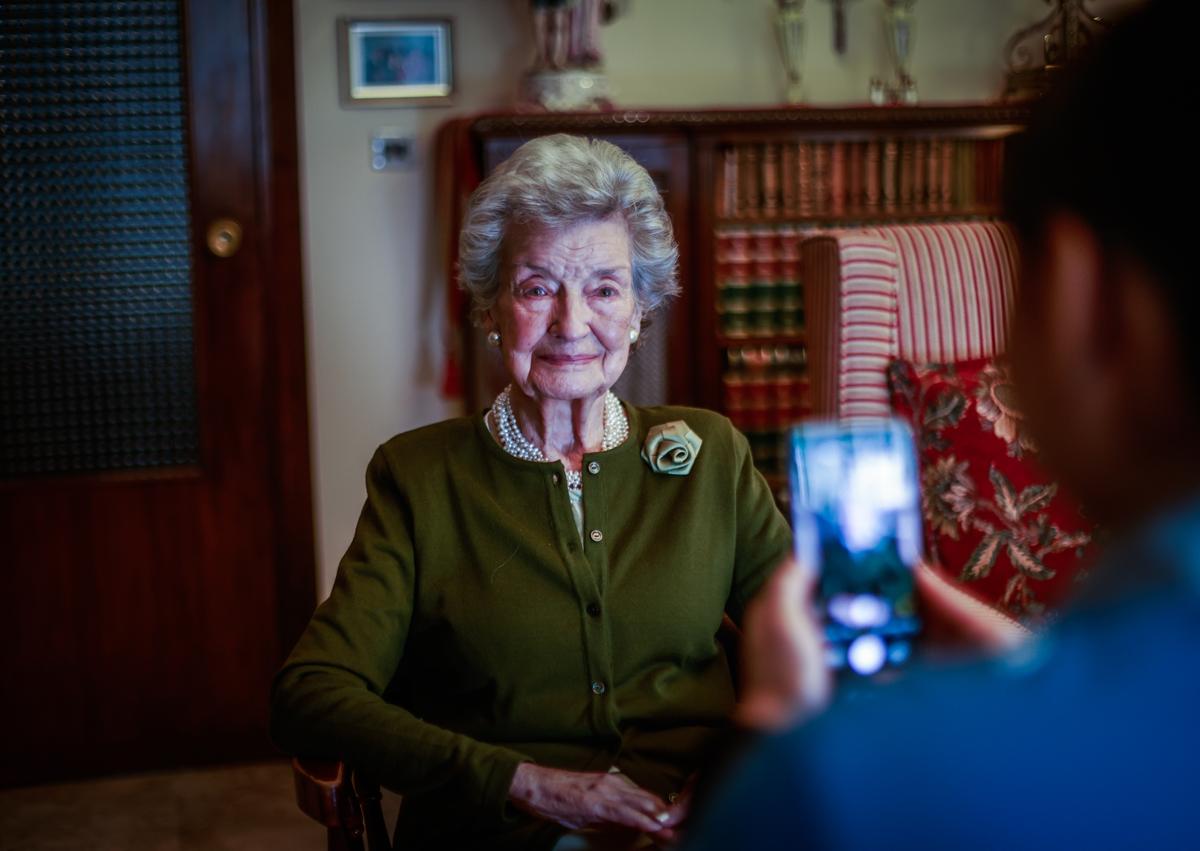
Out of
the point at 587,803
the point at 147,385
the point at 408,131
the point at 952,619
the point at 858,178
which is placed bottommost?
the point at 587,803

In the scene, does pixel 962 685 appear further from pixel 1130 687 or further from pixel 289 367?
pixel 289 367

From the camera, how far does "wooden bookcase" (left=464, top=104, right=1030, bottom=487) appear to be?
11.0 ft

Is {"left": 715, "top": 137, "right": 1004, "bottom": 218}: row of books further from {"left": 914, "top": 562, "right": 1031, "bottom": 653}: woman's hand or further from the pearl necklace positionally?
{"left": 914, "top": 562, "right": 1031, "bottom": 653}: woman's hand

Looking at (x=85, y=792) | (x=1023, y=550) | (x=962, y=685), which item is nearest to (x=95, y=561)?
→ (x=85, y=792)

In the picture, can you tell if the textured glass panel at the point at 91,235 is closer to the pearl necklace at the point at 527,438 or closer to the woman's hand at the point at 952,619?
the pearl necklace at the point at 527,438

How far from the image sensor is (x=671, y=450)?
1740 millimetres

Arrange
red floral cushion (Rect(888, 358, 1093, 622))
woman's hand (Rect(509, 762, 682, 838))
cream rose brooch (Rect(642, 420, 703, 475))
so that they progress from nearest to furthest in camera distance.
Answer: woman's hand (Rect(509, 762, 682, 838)) → cream rose brooch (Rect(642, 420, 703, 475)) → red floral cushion (Rect(888, 358, 1093, 622))

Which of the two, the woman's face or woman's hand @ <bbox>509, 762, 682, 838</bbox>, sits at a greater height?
the woman's face

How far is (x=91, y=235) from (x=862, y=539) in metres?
2.59

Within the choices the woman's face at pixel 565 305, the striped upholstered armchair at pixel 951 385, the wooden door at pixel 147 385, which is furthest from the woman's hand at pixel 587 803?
the wooden door at pixel 147 385

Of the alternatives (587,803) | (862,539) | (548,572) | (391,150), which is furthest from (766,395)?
(862,539)

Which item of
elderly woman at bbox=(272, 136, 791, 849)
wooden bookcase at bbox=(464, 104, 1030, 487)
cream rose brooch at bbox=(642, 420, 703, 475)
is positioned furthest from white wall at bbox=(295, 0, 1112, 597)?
cream rose brooch at bbox=(642, 420, 703, 475)

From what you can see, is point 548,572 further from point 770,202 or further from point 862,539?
point 770,202

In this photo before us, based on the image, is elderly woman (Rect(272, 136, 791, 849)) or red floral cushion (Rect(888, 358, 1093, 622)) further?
red floral cushion (Rect(888, 358, 1093, 622))
